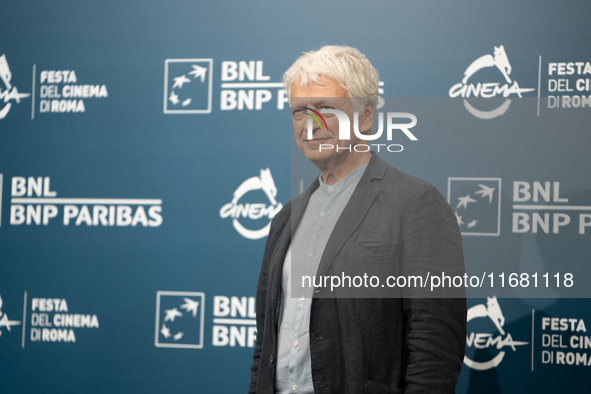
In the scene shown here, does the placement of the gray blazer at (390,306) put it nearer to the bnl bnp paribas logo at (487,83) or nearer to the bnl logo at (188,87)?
the bnl bnp paribas logo at (487,83)

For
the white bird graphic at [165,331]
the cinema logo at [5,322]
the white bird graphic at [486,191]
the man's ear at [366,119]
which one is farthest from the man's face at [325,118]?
the cinema logo at [5,322]

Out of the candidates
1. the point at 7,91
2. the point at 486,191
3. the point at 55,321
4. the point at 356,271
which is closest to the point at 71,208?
the point at 55,321

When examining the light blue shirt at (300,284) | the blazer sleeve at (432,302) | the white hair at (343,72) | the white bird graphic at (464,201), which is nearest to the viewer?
the blazer sleeve at (432,302)

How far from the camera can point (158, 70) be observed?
2219 mm

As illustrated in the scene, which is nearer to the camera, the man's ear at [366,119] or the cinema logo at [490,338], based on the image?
the man's ear at [366,119]

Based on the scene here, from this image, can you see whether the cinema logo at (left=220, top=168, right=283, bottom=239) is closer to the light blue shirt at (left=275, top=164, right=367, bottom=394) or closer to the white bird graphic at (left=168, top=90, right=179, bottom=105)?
the white bird graphic at (left=168, top=90, right=179, bottom=105)

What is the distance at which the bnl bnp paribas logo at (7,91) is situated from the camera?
2330mm

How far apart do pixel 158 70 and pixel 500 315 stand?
1.71 metres

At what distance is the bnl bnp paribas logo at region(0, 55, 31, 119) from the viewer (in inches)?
91.7

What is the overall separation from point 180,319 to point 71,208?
27.1 inches

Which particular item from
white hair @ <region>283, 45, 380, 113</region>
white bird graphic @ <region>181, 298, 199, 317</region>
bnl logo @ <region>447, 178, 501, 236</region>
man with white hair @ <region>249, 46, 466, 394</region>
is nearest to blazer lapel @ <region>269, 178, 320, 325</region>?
man with white hair @ <region>249, 46, 466, 394</region>

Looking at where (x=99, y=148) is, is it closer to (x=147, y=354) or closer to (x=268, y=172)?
(x=268, y=172)

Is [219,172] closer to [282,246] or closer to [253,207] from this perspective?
[253,207]

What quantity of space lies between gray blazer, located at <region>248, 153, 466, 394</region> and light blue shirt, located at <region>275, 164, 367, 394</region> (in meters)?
0.03
